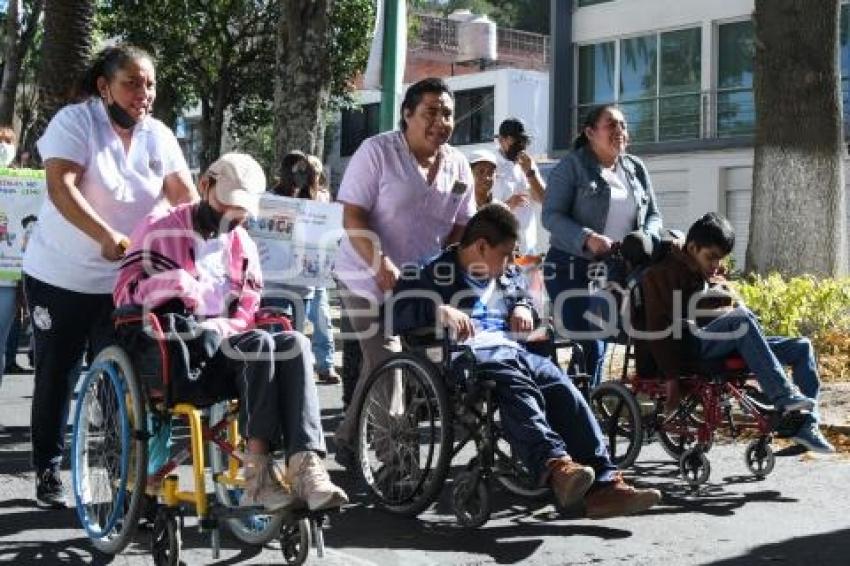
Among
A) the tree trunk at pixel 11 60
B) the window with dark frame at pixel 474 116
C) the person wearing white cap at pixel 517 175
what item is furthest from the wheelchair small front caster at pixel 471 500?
the window with dark frame at pixel 474 116

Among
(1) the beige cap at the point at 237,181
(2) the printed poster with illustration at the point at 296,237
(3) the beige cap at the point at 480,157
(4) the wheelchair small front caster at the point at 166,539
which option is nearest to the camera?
(4) the wheelchair small front caster at the point at 166,539

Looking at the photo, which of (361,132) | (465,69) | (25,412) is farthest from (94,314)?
(465,69)

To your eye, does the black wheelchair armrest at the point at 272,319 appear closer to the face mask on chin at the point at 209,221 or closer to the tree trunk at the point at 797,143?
the face mask on chin at the point at 209,221

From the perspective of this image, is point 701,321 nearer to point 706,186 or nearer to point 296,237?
point 296,237

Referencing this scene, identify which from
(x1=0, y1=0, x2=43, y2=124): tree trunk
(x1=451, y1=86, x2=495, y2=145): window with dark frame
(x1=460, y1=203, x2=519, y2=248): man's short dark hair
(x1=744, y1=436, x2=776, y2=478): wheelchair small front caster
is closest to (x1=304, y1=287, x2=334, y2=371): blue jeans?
(x1=744, y1=436, x2=776, y2=478): wheelchair small front caster

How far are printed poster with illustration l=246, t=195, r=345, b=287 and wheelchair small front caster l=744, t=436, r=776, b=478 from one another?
4.00 meters

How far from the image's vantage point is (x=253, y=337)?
4.66 meters

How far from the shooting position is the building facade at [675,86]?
2827cm

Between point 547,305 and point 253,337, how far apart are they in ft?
9.89

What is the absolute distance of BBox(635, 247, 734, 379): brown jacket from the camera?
6.29 meters

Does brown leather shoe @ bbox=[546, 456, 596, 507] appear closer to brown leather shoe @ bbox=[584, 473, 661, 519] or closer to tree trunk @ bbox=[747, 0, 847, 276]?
brown leather shoe @ bbox=[584, 473, 661, 519]

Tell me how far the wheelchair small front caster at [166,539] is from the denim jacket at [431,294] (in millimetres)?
1541

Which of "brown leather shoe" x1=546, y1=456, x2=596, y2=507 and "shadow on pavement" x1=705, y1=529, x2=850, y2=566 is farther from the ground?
"brown leather shoe" x1=546, y1=456, x2=596, y2=507

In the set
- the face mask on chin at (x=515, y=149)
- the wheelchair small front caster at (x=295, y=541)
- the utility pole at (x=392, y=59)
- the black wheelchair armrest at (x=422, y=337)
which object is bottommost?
the wheelchair small front caster at (x=295, y=541)
